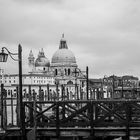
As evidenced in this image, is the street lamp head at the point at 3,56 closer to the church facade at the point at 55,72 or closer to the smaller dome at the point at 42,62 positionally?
the church facade at the point at 55,72

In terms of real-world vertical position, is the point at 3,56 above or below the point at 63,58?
below

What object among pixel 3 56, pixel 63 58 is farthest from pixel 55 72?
pixel 3 56

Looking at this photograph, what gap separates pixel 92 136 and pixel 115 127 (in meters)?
1.28

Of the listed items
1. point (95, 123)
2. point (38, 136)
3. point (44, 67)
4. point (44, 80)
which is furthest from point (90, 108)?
point (44, 67)

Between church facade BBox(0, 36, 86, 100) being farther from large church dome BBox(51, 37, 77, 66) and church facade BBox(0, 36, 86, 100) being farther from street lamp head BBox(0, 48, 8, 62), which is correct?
street lamp head BBox(0, 48, 8, 62)

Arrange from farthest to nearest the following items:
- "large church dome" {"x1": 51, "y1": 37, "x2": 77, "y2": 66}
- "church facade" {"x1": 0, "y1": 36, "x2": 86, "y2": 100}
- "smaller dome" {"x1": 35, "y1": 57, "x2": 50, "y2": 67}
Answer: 1. "smaller dome" {"x1": 35, "y1": 57, "x2": 50, "y2": 67}
2. "large church dome" {"x1": 51, "y1": 37, "x2": 77, "y2": 66}
3. "church facade" {"x1": 0, "y1": 36, "x2": 86, "y2": 100}

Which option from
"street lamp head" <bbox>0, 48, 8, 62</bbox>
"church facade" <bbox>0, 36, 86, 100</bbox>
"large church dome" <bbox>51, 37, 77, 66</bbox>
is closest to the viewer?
"street lamp head" <bbox>0, 48, 8, 62</bbox>

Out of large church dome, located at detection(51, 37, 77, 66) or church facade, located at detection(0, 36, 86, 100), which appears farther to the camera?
large church dome, located at detection(51, 37, 77, 66)

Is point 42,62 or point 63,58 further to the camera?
point 42,62

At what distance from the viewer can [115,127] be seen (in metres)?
18.2

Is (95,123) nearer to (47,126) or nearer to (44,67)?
(47,126)

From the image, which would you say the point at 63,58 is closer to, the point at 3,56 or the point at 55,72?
the point at 55,72

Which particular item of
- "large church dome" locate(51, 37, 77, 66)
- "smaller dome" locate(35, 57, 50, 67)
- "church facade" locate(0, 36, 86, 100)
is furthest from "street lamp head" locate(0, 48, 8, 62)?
"smaller dome" locate(35, 57, 50, 67)

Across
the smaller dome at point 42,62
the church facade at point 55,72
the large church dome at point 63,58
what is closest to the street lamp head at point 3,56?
the church facade at point 55,72
